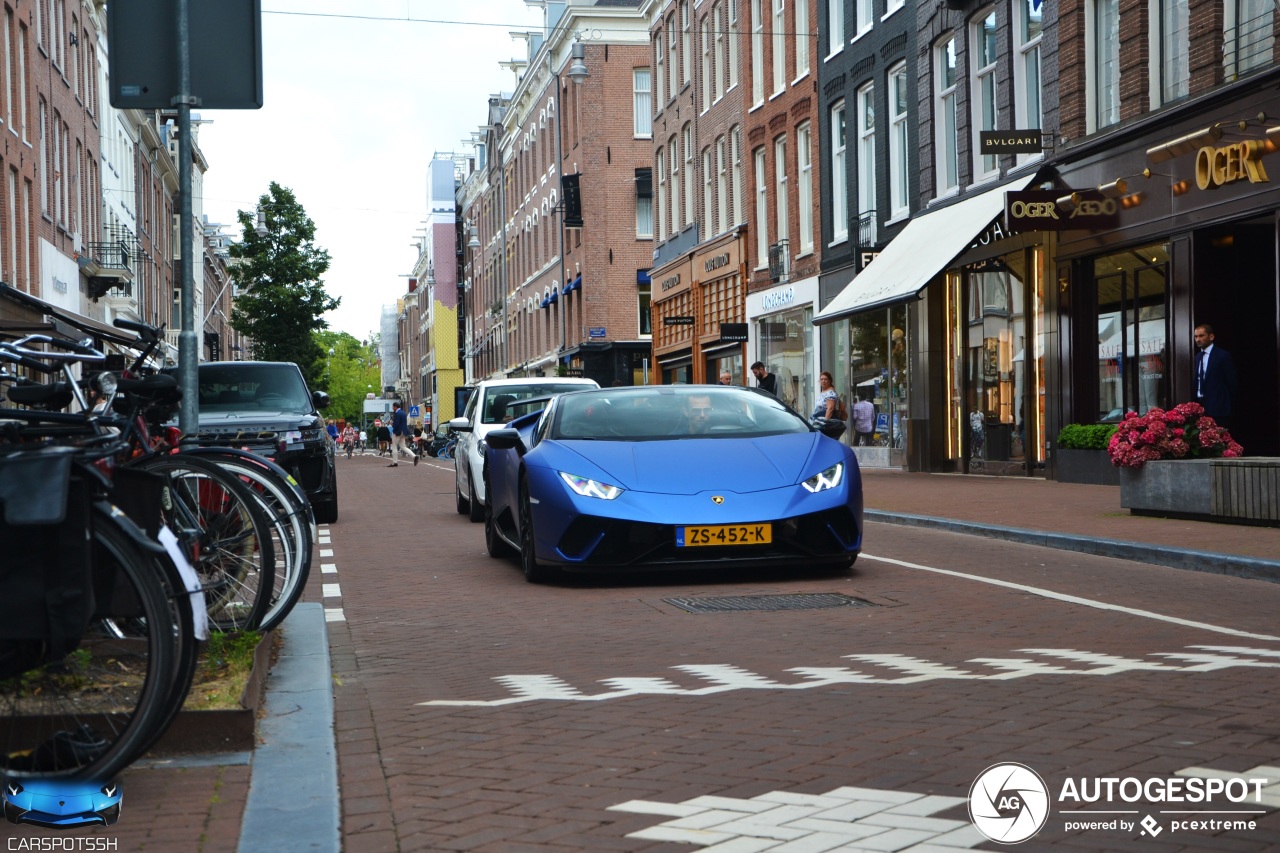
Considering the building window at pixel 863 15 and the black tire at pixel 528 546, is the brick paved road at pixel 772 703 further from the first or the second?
the building window at pixel 863 15

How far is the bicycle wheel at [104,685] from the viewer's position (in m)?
4.02

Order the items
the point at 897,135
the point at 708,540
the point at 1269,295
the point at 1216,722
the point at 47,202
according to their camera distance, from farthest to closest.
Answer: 1. the point at 47,202
2. the point at 897,135
3. the point at 1269,295
4. the point at 708,540
5. the point at 1216,722

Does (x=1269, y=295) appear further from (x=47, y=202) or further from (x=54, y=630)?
(x=47, y=202)

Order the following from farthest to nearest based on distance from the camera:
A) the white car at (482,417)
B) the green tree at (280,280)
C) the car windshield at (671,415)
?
the green tree at (280,280), the white car at (482,417), the car windshield at (671,415)

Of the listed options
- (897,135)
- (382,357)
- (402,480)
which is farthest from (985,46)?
(382,357)

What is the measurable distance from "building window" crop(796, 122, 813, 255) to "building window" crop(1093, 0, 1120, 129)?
12.7 meters

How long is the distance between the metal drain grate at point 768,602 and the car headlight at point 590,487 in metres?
0.85

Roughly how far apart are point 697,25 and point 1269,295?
26902 millimetres

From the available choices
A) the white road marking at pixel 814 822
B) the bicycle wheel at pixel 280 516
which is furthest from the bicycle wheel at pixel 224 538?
the white road marking at pixel 814 822

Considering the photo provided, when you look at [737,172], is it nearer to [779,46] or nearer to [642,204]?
[779,46]

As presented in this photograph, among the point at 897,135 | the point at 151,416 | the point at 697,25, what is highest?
the point at 697,25

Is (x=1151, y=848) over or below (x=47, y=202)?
below

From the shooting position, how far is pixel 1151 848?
12.3 ft

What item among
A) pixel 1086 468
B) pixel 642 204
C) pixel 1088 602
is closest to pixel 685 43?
pixel 642 204
